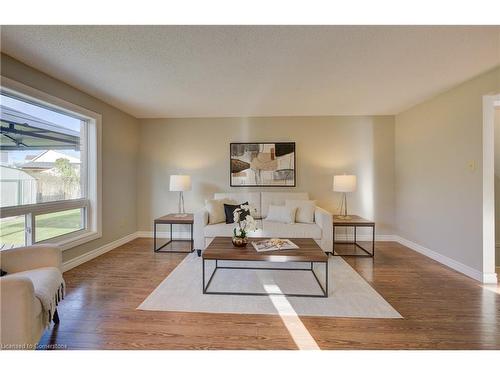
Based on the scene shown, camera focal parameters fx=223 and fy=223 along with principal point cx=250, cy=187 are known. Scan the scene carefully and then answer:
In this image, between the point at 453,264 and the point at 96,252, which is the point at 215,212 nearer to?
the point at 96,252

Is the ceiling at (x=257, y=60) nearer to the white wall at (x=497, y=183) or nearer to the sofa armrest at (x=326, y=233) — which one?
the white wall at (x=497, y=183)

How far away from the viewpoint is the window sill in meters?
2.83

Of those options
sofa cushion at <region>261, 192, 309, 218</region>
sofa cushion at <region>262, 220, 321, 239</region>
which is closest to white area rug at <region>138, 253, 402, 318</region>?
sofa cushion at <region>262, 220, 321, 239</region>

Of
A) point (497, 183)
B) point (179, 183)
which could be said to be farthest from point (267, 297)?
point (497, 183)

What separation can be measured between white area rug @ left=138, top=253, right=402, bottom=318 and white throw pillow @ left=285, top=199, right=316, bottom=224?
0.82 m

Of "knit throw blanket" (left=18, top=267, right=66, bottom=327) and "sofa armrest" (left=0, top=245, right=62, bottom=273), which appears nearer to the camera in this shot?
"knit throw blanket" (left=18, top=267, right=66, bottom=327)

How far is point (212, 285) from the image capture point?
8.17 feet

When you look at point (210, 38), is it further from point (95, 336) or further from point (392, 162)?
point (392, 162)

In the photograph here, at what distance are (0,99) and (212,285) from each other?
2919 millimetres

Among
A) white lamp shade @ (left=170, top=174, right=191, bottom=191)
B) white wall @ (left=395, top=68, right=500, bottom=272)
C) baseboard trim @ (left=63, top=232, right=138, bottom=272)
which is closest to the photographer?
white wall @ (left=395, top=68, right=500, bottom=272)

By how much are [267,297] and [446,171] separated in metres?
3.02

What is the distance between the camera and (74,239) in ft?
9.91

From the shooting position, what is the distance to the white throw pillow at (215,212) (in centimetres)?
362

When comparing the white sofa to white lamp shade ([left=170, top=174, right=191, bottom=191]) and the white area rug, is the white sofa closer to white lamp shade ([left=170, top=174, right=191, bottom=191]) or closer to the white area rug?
the white area rug
